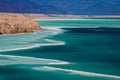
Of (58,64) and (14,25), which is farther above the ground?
(14,25)

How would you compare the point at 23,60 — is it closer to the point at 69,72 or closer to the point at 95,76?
the point at 69,72

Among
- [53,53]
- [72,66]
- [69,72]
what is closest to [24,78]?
[69,72]

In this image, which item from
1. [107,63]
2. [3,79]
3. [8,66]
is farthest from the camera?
[107,63]

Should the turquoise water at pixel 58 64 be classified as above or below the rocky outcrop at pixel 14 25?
below

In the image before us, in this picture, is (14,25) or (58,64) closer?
(58,64)

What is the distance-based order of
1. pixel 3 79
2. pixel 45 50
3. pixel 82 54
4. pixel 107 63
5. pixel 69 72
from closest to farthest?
1. pixel 3 79
2. pixel 69 72
3. pixel 107 63
4. pixel 82 54
5. pixel 45 50

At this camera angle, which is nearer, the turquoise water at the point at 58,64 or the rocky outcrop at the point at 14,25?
the turquoise water at the point at 58,64

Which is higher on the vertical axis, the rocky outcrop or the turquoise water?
the rocky outcrop

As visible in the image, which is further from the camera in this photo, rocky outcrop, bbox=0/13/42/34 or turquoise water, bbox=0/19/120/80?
rocky outcrop, bbox=0/13/42/34
